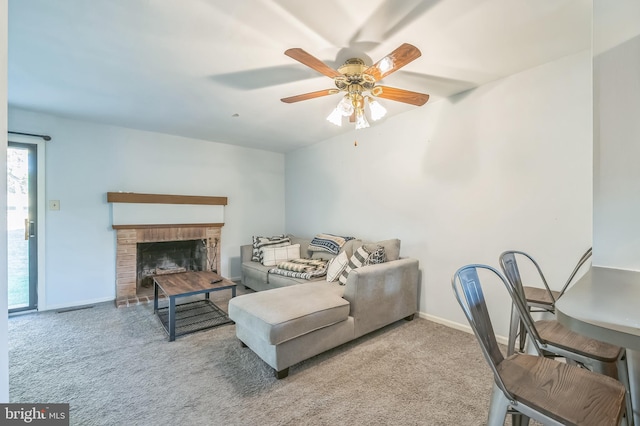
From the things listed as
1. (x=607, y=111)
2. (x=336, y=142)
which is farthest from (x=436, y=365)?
(x=336, y=142)

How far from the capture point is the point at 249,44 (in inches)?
74.2

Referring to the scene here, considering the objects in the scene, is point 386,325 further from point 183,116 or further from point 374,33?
point 183,116

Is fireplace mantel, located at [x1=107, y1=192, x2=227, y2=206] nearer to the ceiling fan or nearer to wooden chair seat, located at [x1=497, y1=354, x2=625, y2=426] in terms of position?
the ceiling fan

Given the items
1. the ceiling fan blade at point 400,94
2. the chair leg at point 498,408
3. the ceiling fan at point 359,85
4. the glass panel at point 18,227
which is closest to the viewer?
the chair leg at point 498,408

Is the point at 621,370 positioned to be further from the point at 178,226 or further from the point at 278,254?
the point at 178,226

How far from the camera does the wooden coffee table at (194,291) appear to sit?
2.52 metres

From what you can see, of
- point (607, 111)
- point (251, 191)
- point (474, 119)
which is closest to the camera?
point (607, 111)

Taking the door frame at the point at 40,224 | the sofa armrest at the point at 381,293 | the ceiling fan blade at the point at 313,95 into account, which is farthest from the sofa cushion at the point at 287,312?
the door frame at the point at 40,224

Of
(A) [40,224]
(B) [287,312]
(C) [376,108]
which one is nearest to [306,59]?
(C) [376,108]

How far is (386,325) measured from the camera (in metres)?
2.76

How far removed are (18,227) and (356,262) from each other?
384cm

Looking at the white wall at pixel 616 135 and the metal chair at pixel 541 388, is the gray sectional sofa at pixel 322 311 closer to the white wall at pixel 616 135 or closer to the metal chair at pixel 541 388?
the metal chair at pixel 541 388

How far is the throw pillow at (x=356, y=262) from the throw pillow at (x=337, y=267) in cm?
6

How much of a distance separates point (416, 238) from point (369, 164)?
1.15m
